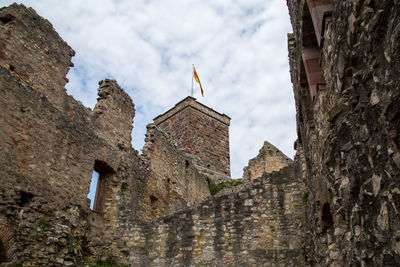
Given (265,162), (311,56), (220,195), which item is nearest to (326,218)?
(311,56)

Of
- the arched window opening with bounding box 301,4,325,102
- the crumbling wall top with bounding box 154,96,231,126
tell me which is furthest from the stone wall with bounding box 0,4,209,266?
the crumbling wall top with bounding box 154,96,231,126

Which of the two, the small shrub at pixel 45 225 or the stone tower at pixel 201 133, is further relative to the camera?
the stone tower at pixel 201 133

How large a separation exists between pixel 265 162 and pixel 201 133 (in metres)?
5.26

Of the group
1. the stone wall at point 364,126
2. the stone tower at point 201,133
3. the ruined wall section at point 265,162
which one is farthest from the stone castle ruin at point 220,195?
the stone tower at point 201,133

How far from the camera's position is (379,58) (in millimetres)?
2131

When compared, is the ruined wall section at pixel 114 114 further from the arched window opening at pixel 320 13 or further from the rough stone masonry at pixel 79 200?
the arched window opening at pixel 320 13

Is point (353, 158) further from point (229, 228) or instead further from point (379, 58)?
point (229, 228)

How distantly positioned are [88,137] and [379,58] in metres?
9.12

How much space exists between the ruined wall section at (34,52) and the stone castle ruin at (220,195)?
3cm

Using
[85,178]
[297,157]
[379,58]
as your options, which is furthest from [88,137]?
[379,58]

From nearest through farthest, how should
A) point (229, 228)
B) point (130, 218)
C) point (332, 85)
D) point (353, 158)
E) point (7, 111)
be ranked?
point (353, 158) < point (332, 85) < point (7, 111) < point (229, 228) < point (130, 218)

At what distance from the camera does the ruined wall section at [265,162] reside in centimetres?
1847

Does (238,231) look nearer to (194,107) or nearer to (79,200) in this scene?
(79,200)

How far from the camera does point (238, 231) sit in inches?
330
